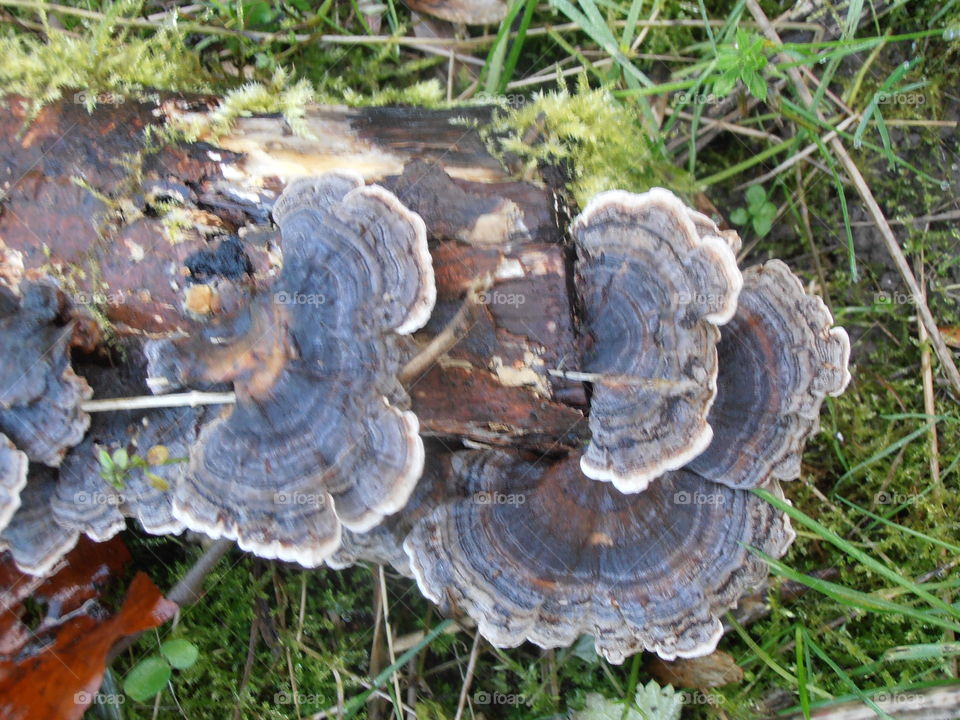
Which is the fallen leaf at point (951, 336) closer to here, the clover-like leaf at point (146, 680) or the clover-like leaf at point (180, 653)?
the clover-like leaf at point (180, 653)

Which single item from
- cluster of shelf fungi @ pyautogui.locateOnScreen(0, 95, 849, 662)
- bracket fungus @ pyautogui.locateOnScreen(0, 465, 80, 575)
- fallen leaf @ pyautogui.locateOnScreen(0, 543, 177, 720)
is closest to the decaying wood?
cluster of shelf fungi @ pyautogui.locateOnScreen(0, 95, 849, 662)

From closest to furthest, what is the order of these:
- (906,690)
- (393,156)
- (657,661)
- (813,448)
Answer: (393,156)
(906,690)
(657,661)
(813,448)

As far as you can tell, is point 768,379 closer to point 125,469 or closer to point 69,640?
point 125,469

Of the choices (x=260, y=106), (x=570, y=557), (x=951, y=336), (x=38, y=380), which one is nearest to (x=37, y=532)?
(x=38, y=380)

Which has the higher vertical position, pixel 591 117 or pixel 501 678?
pixel 591 117

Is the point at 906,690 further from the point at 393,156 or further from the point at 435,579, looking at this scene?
the point at 393,156

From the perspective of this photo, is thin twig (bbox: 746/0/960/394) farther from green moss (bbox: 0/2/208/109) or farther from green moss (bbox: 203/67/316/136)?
green moss (bbox: 0/2/208/109)

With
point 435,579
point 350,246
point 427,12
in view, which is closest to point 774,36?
point 427,12
